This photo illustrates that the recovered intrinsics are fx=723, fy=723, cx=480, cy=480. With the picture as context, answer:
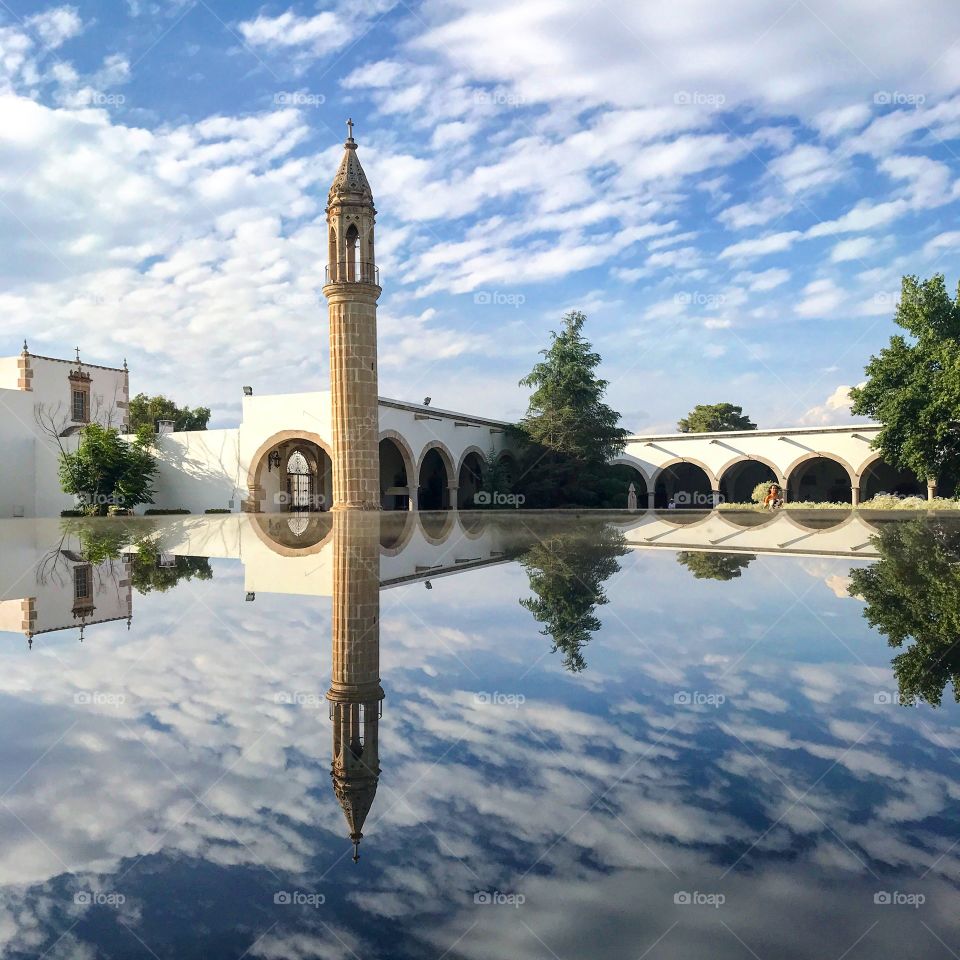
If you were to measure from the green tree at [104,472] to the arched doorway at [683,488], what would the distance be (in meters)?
24.4

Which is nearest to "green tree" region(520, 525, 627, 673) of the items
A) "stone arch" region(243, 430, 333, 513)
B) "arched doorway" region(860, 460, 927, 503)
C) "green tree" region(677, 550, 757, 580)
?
"green tree" region(677, 550, 757, 580)

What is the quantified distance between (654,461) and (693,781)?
34608mm

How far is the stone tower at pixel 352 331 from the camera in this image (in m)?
20.5

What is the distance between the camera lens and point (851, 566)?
640cm

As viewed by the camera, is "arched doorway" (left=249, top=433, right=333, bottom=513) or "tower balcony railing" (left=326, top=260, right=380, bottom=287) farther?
"arched doorway" (left=249, top=433, right=333, bottom=513)

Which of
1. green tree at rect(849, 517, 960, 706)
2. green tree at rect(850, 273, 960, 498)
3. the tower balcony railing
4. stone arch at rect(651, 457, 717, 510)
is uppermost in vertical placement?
the tower balcony railing

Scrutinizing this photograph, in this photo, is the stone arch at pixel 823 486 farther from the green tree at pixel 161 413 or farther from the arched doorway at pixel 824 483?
the green tree at pixel 161 413

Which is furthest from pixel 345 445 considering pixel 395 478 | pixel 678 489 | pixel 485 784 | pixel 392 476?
pixel 678 489

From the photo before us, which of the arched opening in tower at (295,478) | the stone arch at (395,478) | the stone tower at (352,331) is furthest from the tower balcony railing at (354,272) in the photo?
the arched opening in tower at (295,478)

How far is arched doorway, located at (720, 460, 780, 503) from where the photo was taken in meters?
37.9

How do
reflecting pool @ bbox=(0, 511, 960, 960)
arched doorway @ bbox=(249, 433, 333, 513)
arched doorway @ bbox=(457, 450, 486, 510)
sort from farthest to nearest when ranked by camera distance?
arched doorway @ bbox=(457, 450, 486, 510)
arched doorway @ bbox=(249, 433, 333, 513)
reflecting pool @ bbox=(0, 511, 960, 960)

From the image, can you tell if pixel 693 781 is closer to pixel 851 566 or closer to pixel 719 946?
pixel 719 946

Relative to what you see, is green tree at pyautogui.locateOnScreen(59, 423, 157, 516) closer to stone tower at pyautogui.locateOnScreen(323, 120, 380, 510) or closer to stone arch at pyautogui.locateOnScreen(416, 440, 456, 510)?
stone tower at pyautogui.locateOnScreen(323, 120, 380, 510)

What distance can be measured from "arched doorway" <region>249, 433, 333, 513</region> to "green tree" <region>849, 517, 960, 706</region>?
67.0 feet
